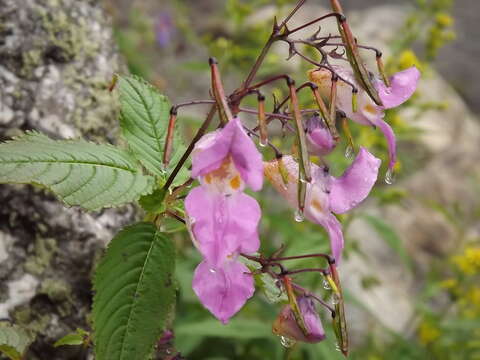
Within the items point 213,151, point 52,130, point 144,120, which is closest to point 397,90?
point 213,151

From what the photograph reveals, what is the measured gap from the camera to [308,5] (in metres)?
6.68

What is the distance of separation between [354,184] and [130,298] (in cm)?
42

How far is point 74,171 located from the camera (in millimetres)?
1108

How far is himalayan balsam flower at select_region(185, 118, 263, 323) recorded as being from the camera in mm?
923

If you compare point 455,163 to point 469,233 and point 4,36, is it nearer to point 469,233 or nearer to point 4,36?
point 469,233

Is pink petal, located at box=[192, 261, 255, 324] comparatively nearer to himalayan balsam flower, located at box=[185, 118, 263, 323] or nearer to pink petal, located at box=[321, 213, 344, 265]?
himalayan balsam flower, located at box=[185, 118, 263, 323]

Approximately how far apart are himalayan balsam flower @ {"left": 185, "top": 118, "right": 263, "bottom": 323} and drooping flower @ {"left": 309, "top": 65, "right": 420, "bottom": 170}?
277mm

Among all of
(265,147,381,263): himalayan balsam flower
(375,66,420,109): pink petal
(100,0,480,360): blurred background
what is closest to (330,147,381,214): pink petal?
(265,147,381,263): himalayan balsam flower

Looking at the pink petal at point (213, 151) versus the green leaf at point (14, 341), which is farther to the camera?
the green leaf at point (14, 341)

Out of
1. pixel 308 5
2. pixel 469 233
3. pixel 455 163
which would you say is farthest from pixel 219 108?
pixel 308 5

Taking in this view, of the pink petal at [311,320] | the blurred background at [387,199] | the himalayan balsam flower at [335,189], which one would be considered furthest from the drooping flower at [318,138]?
the blurred background at [387,199]

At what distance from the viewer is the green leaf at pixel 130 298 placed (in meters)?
1.12

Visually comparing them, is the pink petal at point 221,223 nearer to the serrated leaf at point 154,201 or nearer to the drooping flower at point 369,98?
the serrated leaf at point 154,201

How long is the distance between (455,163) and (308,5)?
2409mm
